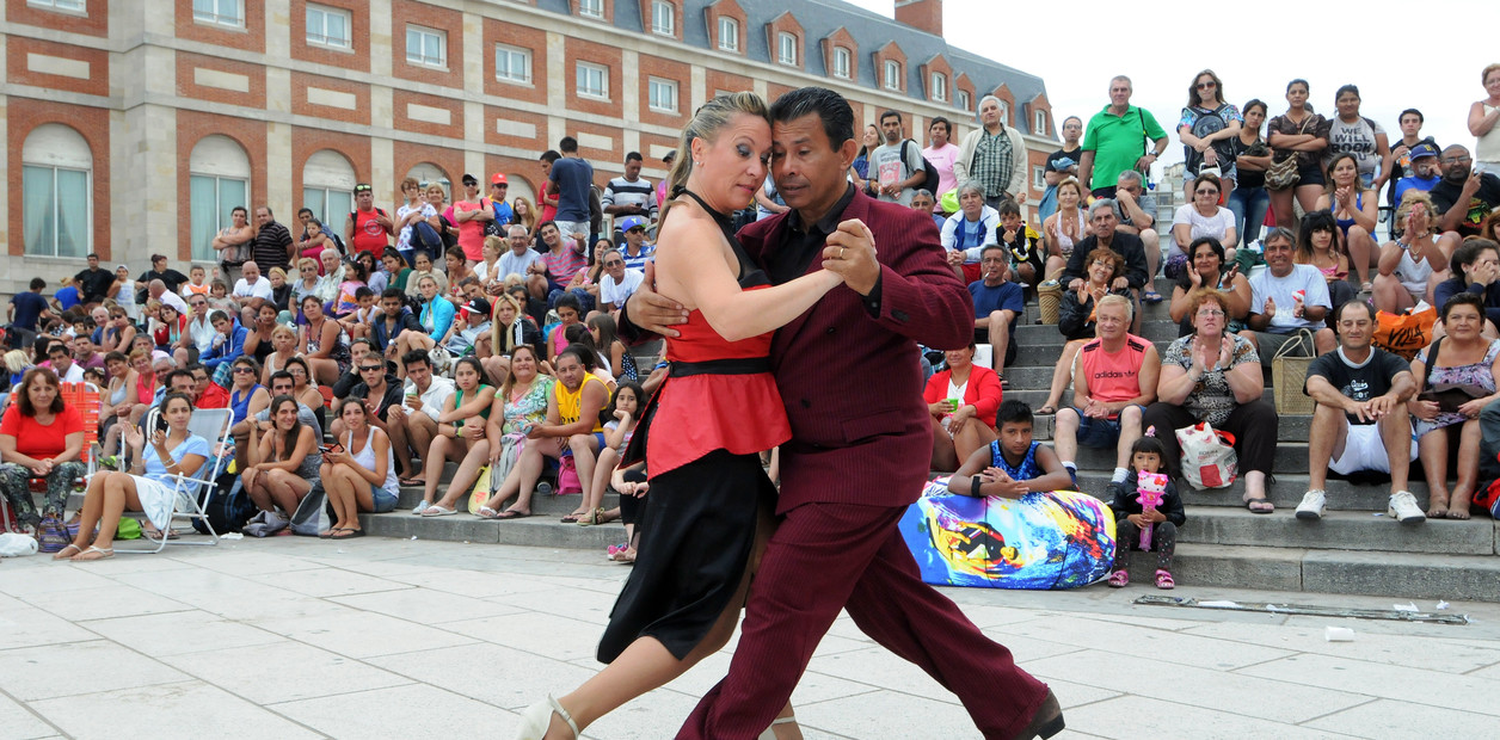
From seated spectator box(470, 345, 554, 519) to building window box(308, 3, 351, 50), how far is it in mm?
24955

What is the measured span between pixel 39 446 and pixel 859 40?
134 ft

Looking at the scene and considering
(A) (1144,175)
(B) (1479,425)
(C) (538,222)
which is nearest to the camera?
(B) (1479,425)

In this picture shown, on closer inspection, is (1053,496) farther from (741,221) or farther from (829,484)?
(741,221)

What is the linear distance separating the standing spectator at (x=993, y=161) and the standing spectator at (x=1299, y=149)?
2.57 metres

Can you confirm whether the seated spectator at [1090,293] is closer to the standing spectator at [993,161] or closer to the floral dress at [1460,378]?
the floral dress at [1460,378]

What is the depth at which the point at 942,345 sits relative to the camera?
2883 mm

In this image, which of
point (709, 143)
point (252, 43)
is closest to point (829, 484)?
point (709, 143)

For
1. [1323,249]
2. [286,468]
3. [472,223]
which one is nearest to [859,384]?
[1323,249]

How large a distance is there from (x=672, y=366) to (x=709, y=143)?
581 mm

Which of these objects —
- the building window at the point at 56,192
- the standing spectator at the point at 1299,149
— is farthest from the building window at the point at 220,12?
the standing spectator at the point at 1299,149

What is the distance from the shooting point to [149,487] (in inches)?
382

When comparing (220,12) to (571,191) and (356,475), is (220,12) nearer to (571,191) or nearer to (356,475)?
(571,191)

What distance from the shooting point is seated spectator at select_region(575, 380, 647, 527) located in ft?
31.2

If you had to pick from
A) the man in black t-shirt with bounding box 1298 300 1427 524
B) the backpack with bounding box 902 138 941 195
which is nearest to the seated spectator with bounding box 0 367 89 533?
the backpack with bounding box 902 138 941 195
